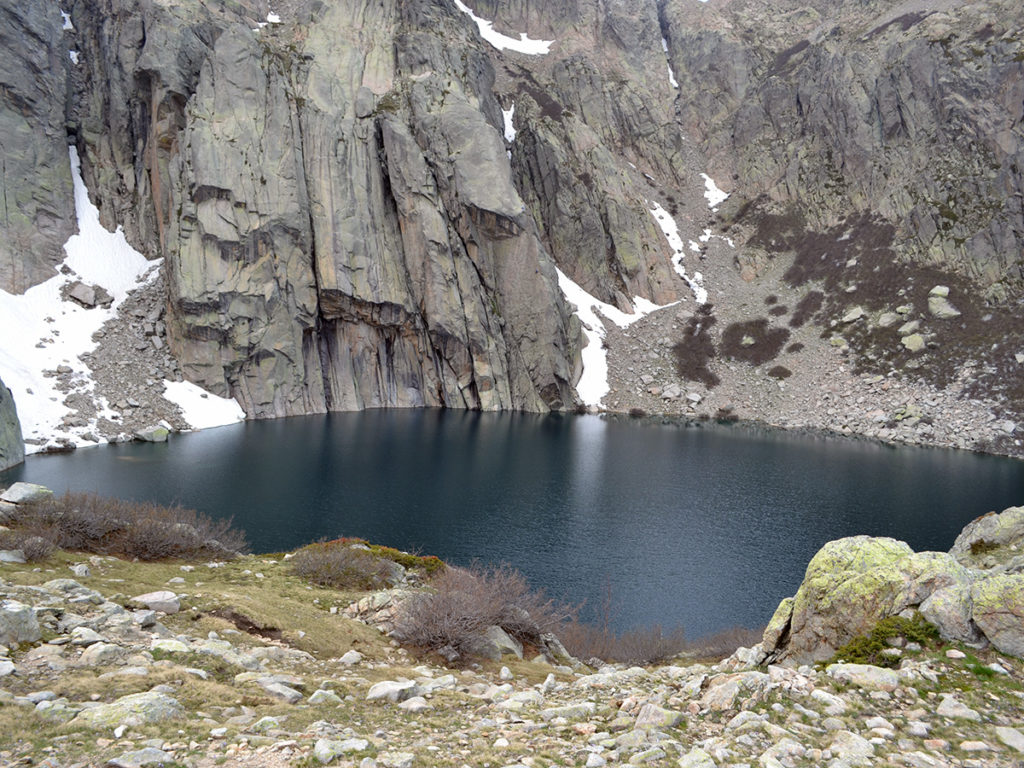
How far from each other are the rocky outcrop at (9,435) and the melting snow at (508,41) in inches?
5251

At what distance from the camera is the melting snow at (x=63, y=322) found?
56.3 m

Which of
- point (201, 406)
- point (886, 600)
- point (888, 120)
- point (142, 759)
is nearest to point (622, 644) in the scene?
point (886, 600)

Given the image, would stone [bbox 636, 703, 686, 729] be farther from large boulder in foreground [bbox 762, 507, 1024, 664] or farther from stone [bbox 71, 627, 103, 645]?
stone [bbox 71, 627, 103, 645]

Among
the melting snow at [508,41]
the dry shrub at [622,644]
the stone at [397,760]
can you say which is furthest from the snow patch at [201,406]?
the melting snow at [508,41]

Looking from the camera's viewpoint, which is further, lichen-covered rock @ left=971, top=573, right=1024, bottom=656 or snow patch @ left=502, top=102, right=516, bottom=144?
snow patch @ left=502, top=102, right=516, bottom=144

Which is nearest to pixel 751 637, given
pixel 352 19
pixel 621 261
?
pixel 621 261

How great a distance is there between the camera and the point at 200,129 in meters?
77.8

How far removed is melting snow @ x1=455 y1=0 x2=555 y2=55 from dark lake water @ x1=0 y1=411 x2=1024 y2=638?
117m

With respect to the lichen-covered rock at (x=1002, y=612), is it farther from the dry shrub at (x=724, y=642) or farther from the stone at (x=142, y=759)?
the dry shrub at (x=724, y=642)

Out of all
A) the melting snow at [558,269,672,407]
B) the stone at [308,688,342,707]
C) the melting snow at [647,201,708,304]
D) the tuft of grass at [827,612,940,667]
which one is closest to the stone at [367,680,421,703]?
the stone at [308,688,342,707]

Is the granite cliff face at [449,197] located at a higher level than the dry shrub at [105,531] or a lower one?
higher

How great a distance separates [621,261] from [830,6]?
326ft

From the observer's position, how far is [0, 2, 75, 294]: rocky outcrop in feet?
A: 240

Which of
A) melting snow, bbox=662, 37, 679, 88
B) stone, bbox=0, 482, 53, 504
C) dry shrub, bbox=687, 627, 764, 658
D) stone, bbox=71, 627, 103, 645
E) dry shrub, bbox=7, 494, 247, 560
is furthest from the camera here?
melting snow, bbox=662, 37, 679, 88
